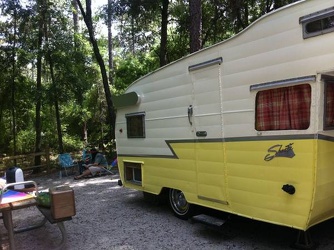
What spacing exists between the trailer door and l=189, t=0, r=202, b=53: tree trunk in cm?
386

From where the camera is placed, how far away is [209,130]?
4402 mm

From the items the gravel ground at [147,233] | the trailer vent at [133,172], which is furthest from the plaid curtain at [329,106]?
the trailer vent at [133,172]

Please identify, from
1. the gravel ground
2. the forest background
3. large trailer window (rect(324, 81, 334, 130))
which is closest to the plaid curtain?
Result: large trailer window (rect(324, 81, 334, 130))

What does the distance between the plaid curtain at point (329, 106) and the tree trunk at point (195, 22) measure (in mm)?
5188

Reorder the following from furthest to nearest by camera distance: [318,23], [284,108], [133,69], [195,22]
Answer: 1. [133,69]
2. [195,22]
3. [284,108]
4. [318,23]

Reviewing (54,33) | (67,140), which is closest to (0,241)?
(54,33)

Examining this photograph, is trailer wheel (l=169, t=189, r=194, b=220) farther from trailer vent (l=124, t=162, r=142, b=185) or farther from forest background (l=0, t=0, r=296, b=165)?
forest background (l=0, t=0, r=296, b=165)

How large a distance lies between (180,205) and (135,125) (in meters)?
1.63

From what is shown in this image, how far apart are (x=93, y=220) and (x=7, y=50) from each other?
8.85 m

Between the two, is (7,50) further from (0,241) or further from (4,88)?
(0,241)

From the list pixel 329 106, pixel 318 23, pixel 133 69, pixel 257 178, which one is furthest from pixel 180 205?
pixel 133 69

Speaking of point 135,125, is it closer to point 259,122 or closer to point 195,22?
point 259,122

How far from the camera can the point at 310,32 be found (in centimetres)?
325

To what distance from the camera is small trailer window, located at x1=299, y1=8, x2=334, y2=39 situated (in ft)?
10.2
